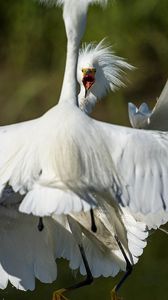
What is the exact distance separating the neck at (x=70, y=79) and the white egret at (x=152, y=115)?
58 centimetres

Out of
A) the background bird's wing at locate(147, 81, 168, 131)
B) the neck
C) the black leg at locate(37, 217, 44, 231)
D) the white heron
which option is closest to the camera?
the neck

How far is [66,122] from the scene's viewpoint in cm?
476

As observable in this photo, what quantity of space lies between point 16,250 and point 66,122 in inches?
35.2

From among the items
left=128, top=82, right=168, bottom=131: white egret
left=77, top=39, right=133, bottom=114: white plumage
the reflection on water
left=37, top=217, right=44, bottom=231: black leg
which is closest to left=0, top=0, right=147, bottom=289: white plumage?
left=37, top=217, right=44, bottom=231: black leg

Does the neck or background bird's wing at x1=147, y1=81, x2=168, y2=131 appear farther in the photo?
background bird's wing at x1=147, y1=81, x2=168, y2=131

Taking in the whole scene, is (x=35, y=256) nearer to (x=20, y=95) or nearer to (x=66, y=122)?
(x=66, y=122)

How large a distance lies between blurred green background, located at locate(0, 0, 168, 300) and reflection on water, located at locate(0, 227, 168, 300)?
114 inches

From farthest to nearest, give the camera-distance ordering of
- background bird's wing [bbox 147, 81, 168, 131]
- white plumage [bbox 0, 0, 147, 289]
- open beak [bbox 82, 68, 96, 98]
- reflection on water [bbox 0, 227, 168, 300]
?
open beak [bbox 82, 68, 96, 98]
reflection on water [bbox 0, 227, 168, 300]
background bird's wing [bbox 147, 81, 168, 131]
white plumage [bbox 0, 0, 147, 289]

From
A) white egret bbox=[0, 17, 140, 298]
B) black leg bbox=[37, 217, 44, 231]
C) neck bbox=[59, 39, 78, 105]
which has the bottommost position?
white egret bbox=[0, 17, 140, 298]

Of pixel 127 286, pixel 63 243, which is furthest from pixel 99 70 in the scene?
pixel 63 243

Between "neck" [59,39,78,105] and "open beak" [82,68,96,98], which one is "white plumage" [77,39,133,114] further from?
"neck" [59,39,78,105]

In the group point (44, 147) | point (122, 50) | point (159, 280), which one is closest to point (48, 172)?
point (44, 147)

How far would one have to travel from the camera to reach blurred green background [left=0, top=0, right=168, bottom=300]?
979 centimetres

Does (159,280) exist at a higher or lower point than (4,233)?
lower
